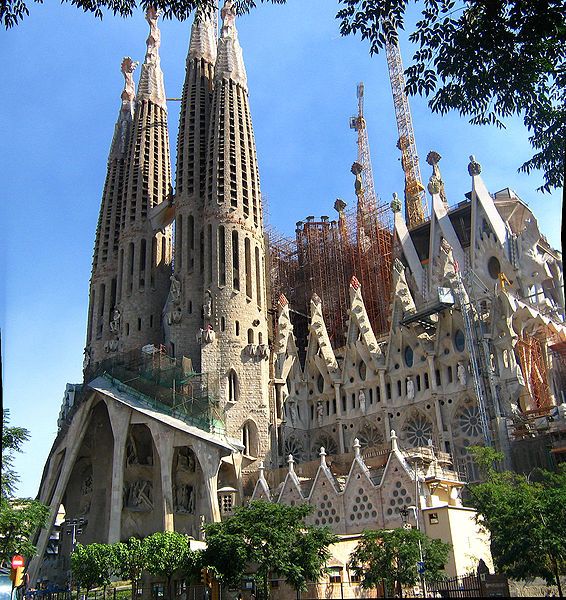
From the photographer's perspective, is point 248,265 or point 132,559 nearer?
point 132,559

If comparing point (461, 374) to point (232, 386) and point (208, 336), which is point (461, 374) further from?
point (208, 336)

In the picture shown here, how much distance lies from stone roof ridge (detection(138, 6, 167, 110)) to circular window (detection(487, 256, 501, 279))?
99.5 ft

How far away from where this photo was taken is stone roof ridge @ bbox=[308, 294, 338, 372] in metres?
45.3

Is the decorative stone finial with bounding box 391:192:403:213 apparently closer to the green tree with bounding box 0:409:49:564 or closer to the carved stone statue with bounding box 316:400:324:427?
the carved stone statue with bounding box 316:400:324:427

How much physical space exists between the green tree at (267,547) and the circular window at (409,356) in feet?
61.6

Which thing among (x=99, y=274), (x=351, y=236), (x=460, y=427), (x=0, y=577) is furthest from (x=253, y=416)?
(x=0, y=577)

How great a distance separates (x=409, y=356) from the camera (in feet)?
138

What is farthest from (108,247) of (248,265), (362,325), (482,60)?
(482,60)

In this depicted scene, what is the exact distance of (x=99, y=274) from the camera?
53.6 meters

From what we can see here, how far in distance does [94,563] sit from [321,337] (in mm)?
24113

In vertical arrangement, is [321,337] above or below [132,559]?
above

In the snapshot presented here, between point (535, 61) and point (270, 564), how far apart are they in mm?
17906

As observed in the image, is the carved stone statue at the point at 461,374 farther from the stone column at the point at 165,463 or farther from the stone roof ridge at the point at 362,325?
the stone column at the point at 165,463

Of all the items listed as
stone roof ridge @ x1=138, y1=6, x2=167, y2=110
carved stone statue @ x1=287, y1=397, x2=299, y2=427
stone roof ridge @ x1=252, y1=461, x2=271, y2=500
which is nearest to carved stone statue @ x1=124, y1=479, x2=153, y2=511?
stone roof ridge @ x1=252, y1=461, x2=271, y2=500
